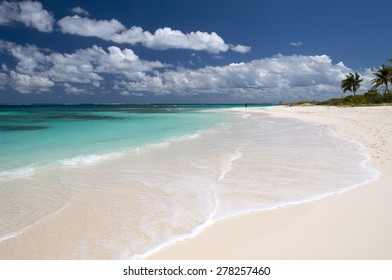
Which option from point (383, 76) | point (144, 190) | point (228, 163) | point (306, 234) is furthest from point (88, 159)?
point (383, 76)

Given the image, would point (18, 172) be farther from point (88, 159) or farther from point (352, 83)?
point (352, 83)

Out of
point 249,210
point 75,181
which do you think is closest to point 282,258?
point 249,210

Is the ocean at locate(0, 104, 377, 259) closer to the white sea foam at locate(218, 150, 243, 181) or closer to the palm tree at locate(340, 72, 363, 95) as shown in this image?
the white sea foam at locate(218, 150, 243, 181)

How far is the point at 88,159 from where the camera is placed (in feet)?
32.4

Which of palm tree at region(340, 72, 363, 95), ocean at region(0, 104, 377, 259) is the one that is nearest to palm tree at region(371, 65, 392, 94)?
palm tree at region(340, 72, 363, 95)

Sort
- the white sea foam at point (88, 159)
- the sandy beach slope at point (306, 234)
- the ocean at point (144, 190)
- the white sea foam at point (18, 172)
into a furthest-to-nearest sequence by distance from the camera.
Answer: the white sea foam at point (88, 159), the white sea foam at point (18, 172), the ocean at point (144, 190), the sandy beach slope at point (306, 234)

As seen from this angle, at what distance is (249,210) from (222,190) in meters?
1.25

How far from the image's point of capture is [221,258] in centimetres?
344

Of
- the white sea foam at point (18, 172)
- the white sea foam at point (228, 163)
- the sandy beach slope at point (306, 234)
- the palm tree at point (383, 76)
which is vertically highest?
the palm tree at point (383, 76)

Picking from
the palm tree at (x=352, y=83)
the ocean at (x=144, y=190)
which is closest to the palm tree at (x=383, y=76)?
the palm tree at (x=352, y=83)

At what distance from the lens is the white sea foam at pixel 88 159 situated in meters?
9.21

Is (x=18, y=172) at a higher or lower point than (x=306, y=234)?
higher

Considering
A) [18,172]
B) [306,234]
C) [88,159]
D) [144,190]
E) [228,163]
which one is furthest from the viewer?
[88,159]

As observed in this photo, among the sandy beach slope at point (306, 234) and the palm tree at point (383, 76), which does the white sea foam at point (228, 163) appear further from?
the palm tree at point (383, 76)
